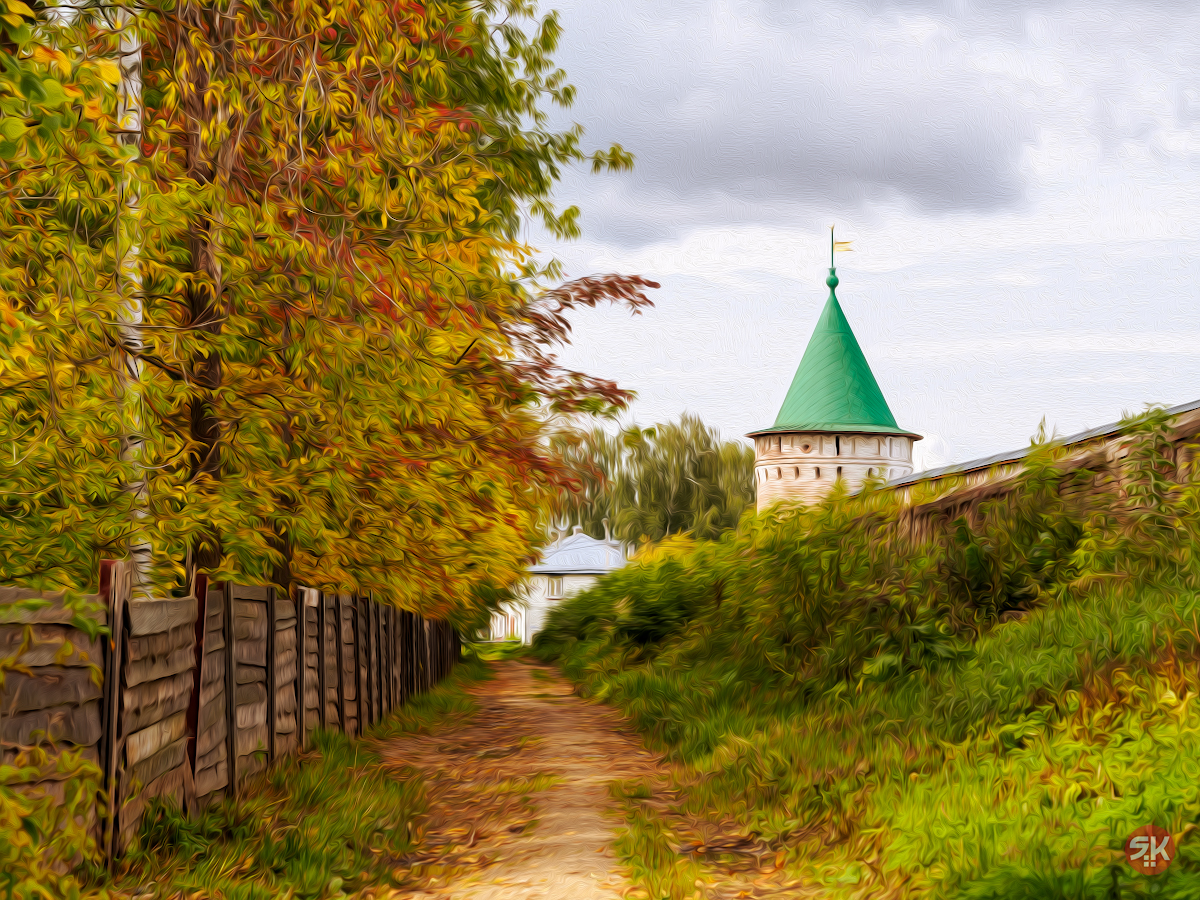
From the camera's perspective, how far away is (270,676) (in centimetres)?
890

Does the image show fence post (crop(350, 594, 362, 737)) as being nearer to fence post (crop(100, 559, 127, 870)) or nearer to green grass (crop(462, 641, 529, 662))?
fence post (crop(100, 559, 127, 870))

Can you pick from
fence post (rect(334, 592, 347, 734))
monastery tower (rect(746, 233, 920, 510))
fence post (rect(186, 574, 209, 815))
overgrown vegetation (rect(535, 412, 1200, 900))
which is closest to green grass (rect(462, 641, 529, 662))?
monastery tower (rect(746, 233, 920, 510))

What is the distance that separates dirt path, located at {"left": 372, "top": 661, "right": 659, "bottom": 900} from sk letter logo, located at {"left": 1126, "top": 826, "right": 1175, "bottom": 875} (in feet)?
8.77

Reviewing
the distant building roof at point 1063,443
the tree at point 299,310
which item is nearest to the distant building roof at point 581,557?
the distant building roof at point 1063,443

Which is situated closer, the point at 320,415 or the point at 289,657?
the point at 320,415

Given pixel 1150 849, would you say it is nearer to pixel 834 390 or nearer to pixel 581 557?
pixel 834 390

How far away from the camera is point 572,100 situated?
12.9m

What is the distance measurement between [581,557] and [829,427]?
926 inches

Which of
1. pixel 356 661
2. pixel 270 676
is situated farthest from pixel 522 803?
pixel 356 661

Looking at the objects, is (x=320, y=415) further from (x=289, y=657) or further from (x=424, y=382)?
(x=289, y=657)

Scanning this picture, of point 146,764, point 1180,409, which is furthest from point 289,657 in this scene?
point 1180,409

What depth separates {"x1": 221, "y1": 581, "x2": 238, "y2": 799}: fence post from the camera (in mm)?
7777

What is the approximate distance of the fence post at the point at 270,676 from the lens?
8.81 m

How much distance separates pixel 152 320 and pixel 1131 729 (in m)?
7.16
